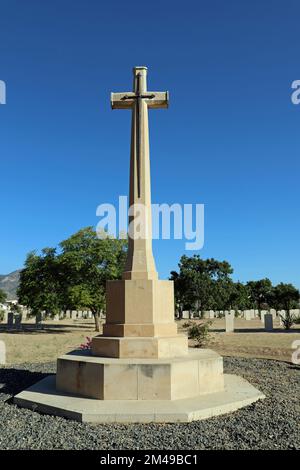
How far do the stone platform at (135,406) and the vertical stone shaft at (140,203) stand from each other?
2451 millimetres

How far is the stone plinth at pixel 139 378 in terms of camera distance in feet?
20.8

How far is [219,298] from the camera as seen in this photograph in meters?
55.3

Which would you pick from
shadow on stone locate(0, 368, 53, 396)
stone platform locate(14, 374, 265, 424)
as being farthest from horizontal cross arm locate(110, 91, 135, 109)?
shadow on stone locate(0, 368, 53, 396)

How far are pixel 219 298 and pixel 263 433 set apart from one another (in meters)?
51.4

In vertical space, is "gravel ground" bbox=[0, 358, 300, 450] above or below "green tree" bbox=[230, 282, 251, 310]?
below

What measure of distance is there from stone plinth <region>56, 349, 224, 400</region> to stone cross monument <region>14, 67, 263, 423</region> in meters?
0.01

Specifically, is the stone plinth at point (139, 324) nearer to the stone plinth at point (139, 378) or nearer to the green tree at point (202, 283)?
the stone plinth at point (139, 378)

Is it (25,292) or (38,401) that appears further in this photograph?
(25,292)

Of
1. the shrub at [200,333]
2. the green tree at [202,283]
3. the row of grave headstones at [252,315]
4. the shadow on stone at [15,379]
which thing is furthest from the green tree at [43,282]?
the green tree at [202,283]

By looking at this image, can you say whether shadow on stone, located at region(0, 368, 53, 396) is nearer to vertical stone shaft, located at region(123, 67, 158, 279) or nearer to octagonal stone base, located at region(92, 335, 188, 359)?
octagonal stone base, located at region(92, 335, 188, 359)

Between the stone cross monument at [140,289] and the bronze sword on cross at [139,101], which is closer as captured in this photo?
the stone cross monument at [140,289]

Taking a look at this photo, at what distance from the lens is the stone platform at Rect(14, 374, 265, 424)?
17.9 ft

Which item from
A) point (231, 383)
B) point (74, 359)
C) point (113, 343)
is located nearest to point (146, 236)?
point (113, 343)

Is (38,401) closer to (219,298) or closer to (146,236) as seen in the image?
(146,236)
